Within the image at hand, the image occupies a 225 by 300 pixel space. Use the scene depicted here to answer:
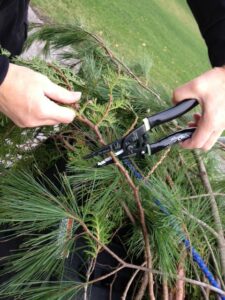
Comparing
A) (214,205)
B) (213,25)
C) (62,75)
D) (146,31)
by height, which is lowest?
(146,31)

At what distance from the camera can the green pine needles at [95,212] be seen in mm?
655

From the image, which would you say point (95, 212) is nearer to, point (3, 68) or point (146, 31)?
point (3, 68)

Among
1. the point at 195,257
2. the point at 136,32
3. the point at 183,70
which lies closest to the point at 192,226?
the point at 195,257

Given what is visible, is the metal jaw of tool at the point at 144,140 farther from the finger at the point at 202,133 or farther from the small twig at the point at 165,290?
the small twig at the point at 165,290

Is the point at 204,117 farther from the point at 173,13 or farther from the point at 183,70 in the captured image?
the point at 173,13

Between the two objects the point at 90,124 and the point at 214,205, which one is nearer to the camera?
the point at 90,124

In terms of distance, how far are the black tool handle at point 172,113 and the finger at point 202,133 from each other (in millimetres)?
35

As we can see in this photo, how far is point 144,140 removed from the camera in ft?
2.34

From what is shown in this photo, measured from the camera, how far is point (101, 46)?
0.99 m

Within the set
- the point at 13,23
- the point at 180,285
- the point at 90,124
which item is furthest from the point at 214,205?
the point at 13,23

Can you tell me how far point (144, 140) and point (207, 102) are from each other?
13 centimetres

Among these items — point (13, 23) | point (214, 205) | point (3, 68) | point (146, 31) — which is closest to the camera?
point (3, 68)

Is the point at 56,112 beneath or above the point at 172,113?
above

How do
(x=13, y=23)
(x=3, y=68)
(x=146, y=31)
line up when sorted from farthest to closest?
1. (x=146, y=31)
2. (x=13, y=23)
3. (x=3, y=68)
